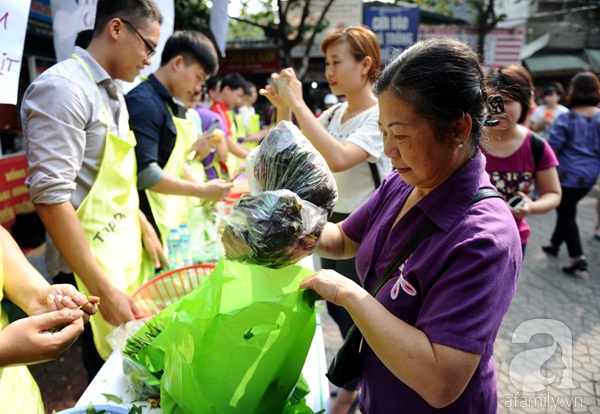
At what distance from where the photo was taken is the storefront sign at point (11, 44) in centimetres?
149

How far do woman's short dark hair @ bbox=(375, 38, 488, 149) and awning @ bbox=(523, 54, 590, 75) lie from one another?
20143mm

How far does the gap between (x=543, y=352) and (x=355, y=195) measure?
7.11ft

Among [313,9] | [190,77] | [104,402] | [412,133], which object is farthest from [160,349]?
[313,9]

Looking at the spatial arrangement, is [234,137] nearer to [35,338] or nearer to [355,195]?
[355,195]

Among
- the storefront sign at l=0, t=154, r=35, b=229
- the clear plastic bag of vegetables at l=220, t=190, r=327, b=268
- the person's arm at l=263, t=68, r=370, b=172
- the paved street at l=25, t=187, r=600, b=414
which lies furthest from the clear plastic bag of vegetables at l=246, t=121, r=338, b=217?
the storefront sign at l=0, t=154, r=35, b=229

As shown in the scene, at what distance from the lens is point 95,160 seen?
1776mm

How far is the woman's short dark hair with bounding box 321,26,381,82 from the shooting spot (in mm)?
2350

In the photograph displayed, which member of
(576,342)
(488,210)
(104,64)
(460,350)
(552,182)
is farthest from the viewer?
(576,342)

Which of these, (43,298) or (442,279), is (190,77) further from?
(442,279)

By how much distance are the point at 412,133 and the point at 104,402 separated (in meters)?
1.21

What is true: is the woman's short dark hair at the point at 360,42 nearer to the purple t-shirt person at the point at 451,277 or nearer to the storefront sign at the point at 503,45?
the purple t-shirt person at the point at 451,277

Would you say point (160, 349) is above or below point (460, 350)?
below

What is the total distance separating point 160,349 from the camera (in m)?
1.24

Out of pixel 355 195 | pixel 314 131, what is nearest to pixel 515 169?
pixel 355 195
